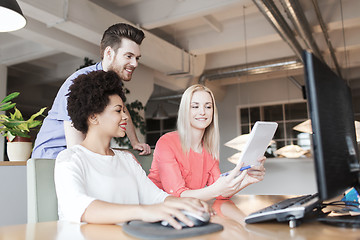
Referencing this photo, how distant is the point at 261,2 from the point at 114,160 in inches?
129

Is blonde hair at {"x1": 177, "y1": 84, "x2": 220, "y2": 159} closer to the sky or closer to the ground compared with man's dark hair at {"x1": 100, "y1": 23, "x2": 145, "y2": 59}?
closer to the ground

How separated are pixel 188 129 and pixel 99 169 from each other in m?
0.84

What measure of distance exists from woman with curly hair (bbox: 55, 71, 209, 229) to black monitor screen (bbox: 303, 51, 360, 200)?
1.04ft

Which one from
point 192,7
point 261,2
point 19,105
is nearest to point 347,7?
point 261,2

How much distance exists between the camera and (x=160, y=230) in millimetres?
752

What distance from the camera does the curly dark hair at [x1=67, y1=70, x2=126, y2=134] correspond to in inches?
50.0

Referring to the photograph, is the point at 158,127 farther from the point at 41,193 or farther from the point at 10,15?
the point at 41,193

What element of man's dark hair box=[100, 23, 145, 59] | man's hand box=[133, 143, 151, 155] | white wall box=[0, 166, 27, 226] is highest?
man's dark hair box=[100, 23, 145, 59]

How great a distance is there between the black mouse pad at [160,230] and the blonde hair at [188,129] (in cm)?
111

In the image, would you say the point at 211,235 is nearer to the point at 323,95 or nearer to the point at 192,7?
the point at 323,95

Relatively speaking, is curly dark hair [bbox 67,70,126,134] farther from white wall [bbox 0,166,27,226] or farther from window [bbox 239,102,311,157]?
window [bbox 239,102,311,157]

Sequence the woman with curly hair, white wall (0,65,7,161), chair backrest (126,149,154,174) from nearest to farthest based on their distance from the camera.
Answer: the woman with curly hair < chair backrest (126,149,154,174) < white wall (0,65,7,161)

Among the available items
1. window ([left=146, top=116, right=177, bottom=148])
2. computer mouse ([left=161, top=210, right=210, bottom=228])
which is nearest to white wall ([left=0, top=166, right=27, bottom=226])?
computer mouse ([left=161, top=210, right=210, bottom=228])

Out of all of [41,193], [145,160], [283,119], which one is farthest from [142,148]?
[283,119]
